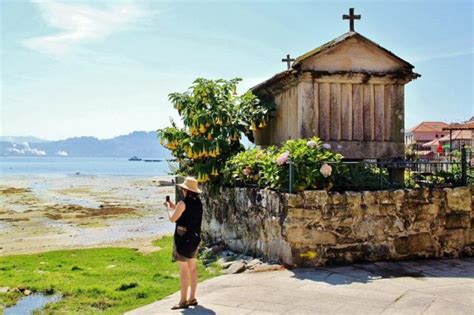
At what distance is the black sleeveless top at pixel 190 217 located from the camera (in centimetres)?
680

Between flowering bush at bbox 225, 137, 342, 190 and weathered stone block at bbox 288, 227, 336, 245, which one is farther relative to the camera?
flowering bush at bbox 225, 137, 342, 190

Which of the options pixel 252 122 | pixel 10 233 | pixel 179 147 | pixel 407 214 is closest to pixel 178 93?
pixel 179 147

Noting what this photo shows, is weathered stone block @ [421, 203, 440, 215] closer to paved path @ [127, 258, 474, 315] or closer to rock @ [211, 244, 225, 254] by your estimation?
paved path @ [127, 258, 474, 315]

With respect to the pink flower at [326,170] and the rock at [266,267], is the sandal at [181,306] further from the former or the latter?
the pink flower at [326,170]

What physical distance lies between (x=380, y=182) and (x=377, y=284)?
242 cm

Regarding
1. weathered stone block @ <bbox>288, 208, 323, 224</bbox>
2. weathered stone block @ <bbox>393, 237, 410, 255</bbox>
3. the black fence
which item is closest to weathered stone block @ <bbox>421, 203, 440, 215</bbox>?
the black fence

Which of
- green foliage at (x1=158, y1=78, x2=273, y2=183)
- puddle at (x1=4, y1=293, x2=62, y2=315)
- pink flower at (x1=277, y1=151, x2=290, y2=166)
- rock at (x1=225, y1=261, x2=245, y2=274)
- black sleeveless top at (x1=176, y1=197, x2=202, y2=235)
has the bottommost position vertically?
puddle at (x1=4, y1=293, x2=62, y2=315)

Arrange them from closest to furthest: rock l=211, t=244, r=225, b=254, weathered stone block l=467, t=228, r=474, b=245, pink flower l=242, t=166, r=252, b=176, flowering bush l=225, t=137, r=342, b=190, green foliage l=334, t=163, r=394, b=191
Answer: flowering bush l=225, t=137, r=342, b=190 → green foliage l=334, t=163, r=394, b=191 → weathered stone block l=467, t=228, r=474, b=245 → pink flower l=242, t=166, r=252, b=176 → rock l=211, t=244, r=225, b=254

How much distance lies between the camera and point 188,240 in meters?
6.79

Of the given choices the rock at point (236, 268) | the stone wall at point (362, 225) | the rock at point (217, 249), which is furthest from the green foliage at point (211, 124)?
the rock at point (236, 268)

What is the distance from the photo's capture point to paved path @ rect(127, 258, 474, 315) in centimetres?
643

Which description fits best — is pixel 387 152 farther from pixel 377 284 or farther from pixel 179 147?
pixel 179 147

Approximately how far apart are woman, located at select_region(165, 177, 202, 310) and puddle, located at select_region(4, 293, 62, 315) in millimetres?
3317

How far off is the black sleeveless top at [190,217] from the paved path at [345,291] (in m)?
1.08
